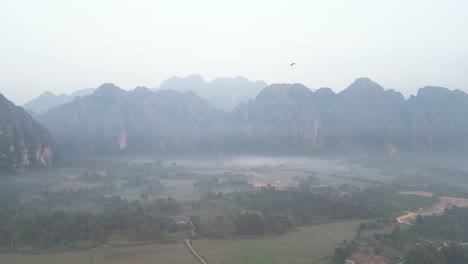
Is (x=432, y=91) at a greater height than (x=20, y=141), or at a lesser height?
greater

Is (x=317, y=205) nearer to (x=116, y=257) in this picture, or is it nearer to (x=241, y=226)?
(x=241, y=226)

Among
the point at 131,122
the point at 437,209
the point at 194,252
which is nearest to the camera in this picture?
the point at 194,252

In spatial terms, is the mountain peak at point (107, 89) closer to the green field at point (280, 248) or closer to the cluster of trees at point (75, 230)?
the cluster of trees at point (75, 230)

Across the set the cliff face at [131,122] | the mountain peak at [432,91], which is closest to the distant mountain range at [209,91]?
the cliff face at [131,122]

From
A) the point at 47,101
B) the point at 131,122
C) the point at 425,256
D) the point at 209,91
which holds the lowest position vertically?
the point at 425,256

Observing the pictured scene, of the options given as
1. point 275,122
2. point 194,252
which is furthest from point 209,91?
point 194,252

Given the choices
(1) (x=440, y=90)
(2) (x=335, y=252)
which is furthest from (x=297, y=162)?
(2) (x=335, y=252)
